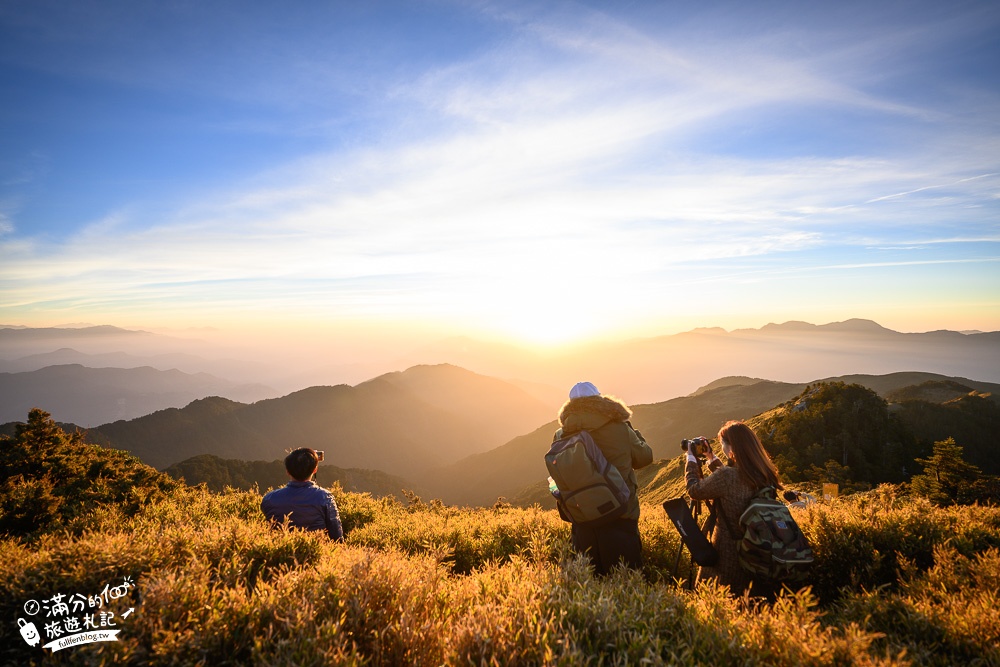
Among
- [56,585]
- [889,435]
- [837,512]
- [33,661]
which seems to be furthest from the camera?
[889,435]

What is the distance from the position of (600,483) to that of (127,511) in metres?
8.21

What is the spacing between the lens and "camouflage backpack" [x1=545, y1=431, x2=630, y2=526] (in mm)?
4492

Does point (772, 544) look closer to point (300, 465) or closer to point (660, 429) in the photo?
point (300, 465)

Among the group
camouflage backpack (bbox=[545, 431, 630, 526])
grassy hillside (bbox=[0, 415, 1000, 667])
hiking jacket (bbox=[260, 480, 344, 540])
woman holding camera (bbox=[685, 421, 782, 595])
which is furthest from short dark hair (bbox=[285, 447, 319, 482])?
woman holding camera (bbox=[685, 421, 782, 595])

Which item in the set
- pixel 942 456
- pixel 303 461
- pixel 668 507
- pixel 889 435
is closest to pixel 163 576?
pixel 303 461

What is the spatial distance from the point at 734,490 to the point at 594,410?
1696mm

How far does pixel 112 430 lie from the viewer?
138 m

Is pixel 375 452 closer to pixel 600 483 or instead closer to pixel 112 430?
pixel 112 430

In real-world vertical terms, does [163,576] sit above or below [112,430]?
above

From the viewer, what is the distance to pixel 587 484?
14.9 ft

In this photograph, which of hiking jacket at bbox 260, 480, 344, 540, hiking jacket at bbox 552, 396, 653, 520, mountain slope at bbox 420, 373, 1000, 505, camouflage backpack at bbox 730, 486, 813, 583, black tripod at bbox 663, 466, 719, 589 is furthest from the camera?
mountain slope at bbox 420, 373, 1000, 505

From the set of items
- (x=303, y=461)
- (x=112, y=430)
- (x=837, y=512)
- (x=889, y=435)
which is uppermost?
(x=303, y=461)

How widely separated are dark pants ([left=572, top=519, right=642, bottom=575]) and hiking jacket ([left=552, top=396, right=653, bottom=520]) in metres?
0.17

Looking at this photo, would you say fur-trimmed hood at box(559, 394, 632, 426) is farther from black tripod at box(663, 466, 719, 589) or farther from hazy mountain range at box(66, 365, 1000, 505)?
hazy mountain range at box(66, 365, 1000, 505)
